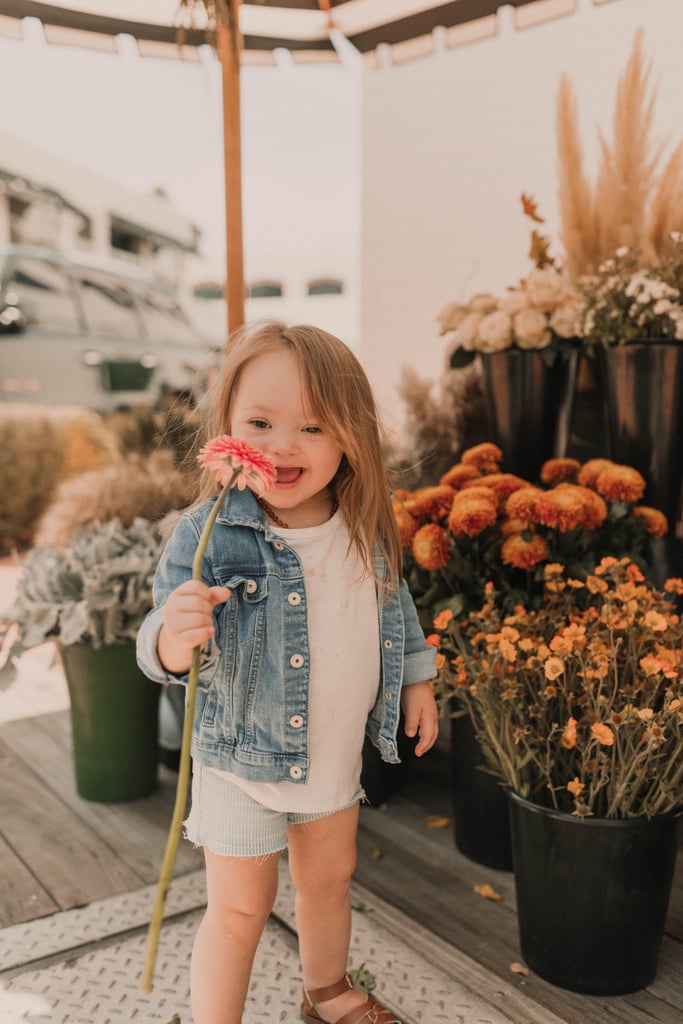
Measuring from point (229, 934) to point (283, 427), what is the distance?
0.76m

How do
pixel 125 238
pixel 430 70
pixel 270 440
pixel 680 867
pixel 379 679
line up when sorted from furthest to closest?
pixel 125 238, pixel 430 70, pixel 680 867, pixel 379 679, pixel 270 440

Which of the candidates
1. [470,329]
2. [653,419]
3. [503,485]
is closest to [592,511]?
[503,485]

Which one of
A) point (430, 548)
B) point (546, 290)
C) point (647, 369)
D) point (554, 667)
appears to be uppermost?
point (546, 290)

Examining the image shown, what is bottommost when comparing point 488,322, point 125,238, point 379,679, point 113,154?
point 379,679

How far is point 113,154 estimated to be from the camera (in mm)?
6062

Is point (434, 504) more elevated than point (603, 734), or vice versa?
point (434, 504)

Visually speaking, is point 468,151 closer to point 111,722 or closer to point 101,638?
point 101,638

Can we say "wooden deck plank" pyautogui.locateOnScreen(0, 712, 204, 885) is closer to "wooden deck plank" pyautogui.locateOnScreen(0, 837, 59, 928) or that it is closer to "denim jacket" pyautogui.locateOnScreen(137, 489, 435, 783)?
"wooden deck plank" pyautogui.locateOnScreen(0, 837, 59, 928)

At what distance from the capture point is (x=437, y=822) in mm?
2338

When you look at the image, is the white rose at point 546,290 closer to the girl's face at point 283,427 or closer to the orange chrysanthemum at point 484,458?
the orange chrysanthemum at point 484,458

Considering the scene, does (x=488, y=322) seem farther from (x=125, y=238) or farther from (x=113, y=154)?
(x=125, y=238)

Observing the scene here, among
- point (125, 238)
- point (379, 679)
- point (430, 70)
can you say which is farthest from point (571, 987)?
point (125, 238)

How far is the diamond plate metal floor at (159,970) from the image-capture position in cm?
162

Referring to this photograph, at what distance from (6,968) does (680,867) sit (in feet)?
4.88
